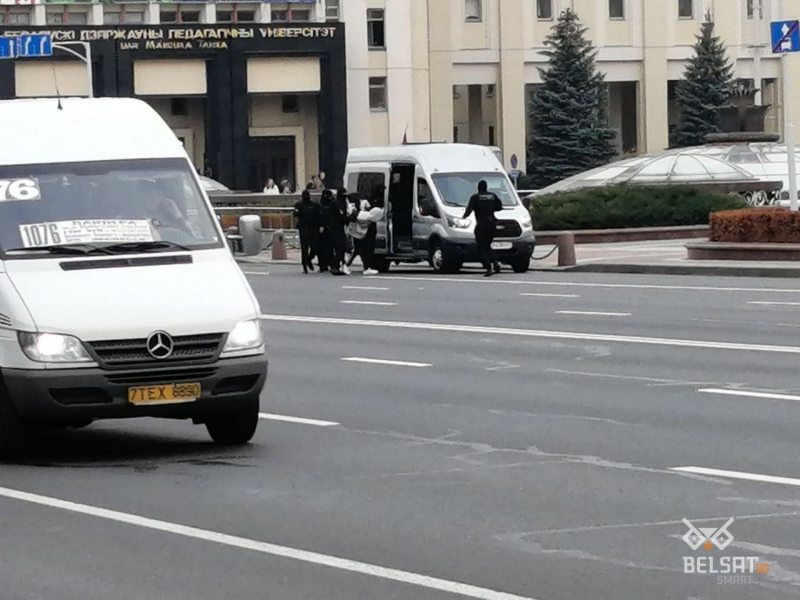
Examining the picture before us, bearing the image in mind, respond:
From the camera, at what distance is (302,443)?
44.9 ft

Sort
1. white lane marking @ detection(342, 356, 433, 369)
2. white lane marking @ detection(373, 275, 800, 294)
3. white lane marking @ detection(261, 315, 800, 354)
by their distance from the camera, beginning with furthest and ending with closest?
white lane marking @ detection(373, 275, 800, 294)
white lane marking @ detection(261, 315, 800, 354)
white lane marking @ detection(342, 356, 433, 369)

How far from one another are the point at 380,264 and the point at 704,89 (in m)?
51.0

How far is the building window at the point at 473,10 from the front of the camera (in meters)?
90.8

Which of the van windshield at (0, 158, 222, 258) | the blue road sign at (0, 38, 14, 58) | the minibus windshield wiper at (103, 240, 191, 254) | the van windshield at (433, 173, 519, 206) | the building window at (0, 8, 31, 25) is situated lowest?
the van windshield at (433, 173, 519, 206)

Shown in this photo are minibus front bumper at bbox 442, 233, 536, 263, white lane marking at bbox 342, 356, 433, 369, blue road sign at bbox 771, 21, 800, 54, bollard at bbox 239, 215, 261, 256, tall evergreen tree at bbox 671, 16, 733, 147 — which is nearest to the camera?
bollard at bbox 239, 215, 261, 256

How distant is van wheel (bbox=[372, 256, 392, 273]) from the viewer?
40031 mm

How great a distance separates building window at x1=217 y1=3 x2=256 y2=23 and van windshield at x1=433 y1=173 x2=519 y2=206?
145 feet

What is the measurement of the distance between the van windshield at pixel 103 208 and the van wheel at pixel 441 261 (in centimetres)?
2383

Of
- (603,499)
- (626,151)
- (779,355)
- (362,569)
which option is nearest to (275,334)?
(779,355)

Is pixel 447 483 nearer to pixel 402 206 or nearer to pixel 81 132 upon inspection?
pixel 81 132

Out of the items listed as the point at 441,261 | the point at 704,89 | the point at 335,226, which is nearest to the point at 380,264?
the point at 335,226

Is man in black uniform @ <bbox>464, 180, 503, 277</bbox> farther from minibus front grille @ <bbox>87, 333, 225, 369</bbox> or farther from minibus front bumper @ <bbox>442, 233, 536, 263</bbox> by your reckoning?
minibus front grille @ <bbox>87, 333, 225, 369</bbox>

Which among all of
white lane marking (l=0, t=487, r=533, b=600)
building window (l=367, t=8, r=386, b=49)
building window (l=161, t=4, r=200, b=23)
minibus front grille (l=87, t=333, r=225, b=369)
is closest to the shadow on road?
minibus front grille (l=87, t=333, r=225, b=369)

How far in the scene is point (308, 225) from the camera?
128 ft
